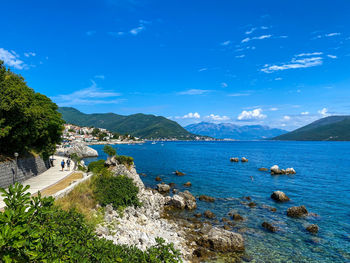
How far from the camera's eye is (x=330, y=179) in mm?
45062

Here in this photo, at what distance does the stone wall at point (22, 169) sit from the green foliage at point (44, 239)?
19.1 m

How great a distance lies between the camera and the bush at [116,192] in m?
20.1

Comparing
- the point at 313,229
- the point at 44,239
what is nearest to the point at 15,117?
the point at 44,239

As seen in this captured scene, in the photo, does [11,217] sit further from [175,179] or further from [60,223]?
[175,179]

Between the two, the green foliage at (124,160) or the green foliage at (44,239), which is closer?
the green foliage at (44,239)

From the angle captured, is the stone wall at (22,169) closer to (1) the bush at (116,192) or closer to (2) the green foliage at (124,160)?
(1) the bush at (116,192)

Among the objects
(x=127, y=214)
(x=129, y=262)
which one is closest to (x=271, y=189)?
(x=127, y=214)

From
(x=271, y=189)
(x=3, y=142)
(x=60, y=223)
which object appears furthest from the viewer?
(x=271, y=189)

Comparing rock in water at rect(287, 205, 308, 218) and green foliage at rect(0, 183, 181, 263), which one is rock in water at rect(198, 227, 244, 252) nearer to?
green foliage at rect(0, 183, 181, 263)

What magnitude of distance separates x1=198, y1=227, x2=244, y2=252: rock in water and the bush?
28.1 feet

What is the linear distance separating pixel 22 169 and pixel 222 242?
2639 centimetres

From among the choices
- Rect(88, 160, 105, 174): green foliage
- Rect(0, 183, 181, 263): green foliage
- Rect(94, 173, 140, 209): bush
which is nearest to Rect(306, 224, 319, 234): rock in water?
Rect(94, 173, 140, 209): bush

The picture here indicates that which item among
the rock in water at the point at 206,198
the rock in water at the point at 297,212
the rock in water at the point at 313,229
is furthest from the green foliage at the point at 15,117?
the rock in water at the point at 297,212

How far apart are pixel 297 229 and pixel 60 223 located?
21817mm
